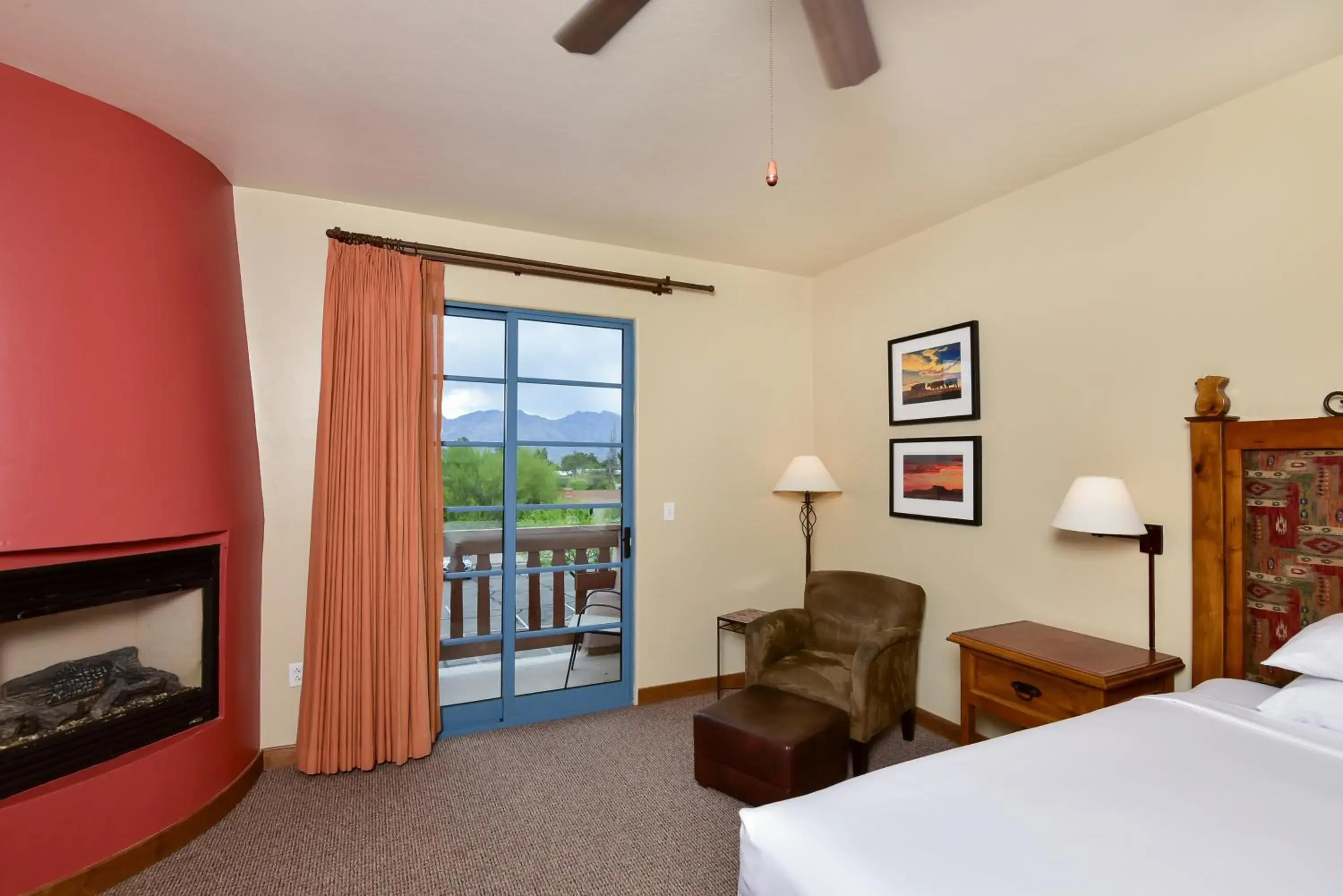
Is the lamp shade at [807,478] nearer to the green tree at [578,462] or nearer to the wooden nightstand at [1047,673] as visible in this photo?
the green tree at [578,462]

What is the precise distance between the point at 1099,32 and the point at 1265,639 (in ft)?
6.58

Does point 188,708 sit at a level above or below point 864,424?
below

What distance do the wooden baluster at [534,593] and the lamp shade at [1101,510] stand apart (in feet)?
8.30

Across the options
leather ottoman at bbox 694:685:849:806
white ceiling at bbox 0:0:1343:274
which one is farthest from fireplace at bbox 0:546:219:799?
leather ottoman at bbox 694:685:849:806

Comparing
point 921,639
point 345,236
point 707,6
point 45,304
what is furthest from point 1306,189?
point 45,304

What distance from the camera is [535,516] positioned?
143 inches

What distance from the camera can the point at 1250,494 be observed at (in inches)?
87.1

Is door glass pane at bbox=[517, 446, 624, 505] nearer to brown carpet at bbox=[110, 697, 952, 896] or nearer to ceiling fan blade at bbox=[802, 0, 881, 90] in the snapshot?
brown carpet at bbox=[110, 697, 952, 896]

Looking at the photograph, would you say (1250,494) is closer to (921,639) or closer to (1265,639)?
(1265,639)

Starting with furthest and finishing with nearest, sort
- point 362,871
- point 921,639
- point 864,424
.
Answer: point 864,424
point 921,639
point 362,871

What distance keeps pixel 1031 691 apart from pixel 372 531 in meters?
2.84

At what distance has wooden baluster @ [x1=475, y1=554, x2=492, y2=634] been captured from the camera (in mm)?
3477

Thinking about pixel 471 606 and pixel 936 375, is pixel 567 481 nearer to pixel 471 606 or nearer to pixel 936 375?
pixel 471 606

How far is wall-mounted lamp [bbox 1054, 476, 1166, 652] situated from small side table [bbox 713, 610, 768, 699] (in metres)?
1.77
